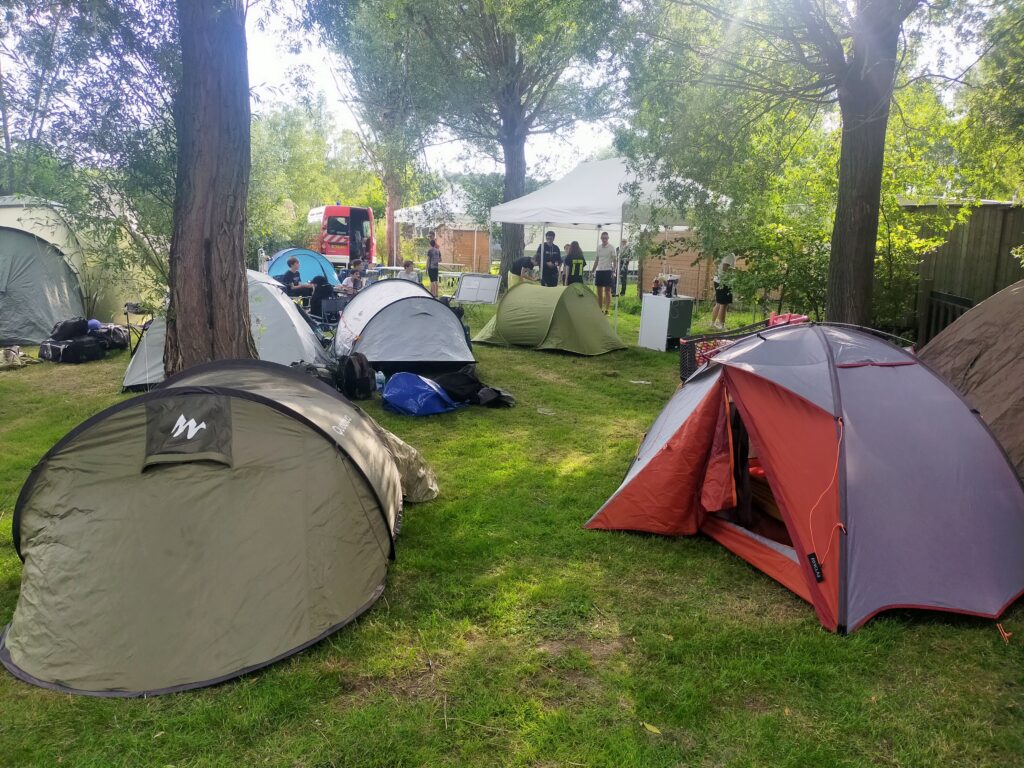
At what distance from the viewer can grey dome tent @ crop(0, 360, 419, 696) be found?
3184 millimetres

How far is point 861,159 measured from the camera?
725 centimetres

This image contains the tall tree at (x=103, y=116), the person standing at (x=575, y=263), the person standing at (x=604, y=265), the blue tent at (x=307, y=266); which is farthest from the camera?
the blue tent at (x=307, y=266)

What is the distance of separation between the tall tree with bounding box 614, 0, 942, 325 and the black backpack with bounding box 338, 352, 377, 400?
15.7 feet

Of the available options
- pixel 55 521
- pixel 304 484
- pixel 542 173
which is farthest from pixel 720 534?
pixel 542 173

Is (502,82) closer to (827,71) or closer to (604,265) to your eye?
(604,265)

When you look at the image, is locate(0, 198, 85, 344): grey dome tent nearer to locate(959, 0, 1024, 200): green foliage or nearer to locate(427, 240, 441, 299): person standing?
locate(427, 240, 441, 299): person standing

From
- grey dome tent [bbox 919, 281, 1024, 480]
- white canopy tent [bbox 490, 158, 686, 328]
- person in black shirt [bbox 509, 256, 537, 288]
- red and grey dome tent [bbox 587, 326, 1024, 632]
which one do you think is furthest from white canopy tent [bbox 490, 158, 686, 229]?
red and grey dome tent [bbox 587, 326, 1024, 632]

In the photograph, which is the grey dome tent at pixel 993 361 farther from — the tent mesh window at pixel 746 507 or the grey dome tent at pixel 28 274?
the grey dome tent at pixel 28 274

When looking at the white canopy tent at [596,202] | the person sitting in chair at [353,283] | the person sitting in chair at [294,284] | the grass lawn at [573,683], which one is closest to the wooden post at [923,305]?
the white canopy tent at [596,202]

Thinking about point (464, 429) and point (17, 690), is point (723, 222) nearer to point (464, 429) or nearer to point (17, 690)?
point (464, 429)

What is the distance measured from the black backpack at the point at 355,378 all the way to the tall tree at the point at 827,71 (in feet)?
15.7

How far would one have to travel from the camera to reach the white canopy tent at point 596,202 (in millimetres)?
11258

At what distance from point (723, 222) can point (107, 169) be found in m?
8.18

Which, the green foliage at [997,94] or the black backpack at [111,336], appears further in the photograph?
the black backpack at [111,336]
